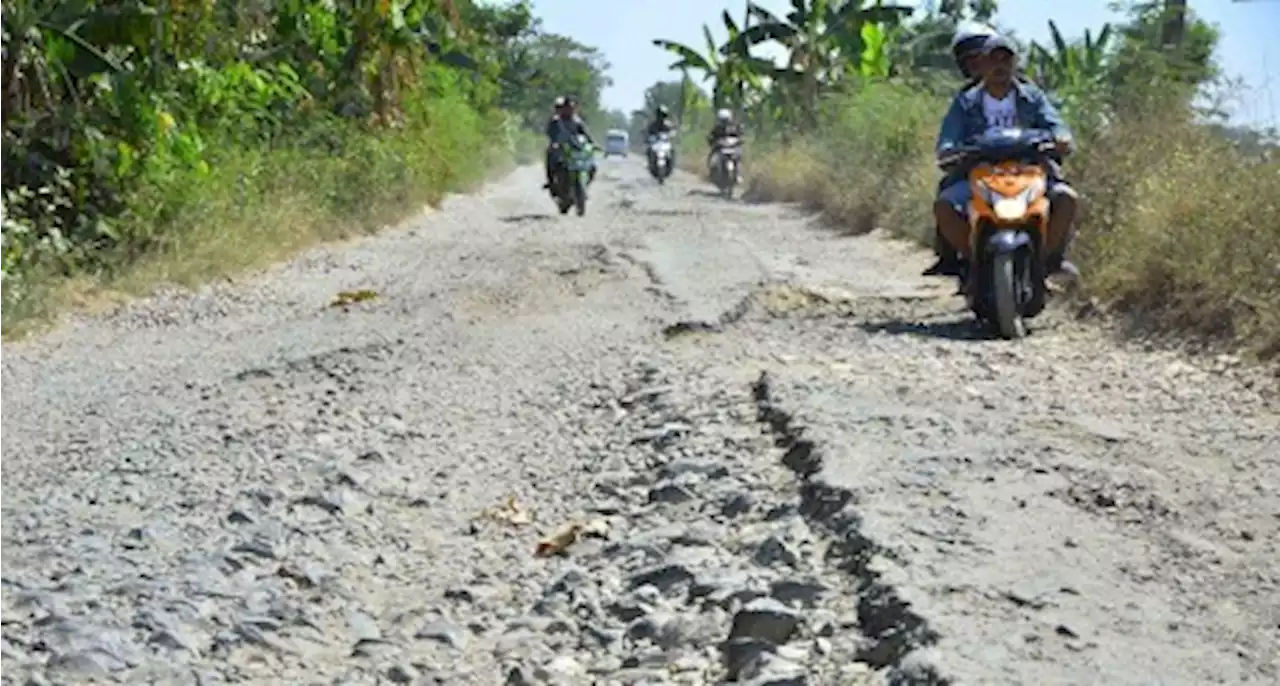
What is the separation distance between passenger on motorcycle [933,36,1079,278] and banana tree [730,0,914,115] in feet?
59.1

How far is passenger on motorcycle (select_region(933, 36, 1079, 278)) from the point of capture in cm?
743

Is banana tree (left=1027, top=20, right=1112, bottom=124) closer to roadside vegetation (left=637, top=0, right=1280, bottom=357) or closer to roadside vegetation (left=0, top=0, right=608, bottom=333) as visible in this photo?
roadside vegetation (left=637, top=0, right=1280, bottom=357)

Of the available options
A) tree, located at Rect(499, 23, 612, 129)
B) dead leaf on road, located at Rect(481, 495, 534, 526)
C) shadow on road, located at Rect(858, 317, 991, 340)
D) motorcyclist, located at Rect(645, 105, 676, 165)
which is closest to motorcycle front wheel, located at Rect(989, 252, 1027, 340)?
shadow on road, located at Rect(858, 317, 991, 340)

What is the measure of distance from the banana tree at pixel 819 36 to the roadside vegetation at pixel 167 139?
10.2 meters

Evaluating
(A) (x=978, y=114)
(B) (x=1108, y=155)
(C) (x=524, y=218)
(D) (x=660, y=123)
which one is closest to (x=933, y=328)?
(A) (x=978, y=114)

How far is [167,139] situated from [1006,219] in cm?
548

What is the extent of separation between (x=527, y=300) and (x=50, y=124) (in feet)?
10.2

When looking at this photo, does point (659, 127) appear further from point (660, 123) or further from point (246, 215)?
point (246, 215)

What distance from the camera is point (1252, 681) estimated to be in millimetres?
2709

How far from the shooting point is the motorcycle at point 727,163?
90.1 feet

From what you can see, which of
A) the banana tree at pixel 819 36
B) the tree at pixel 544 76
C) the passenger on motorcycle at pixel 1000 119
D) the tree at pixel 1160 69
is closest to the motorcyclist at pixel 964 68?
the passenger on motorcycle at pixel 1000 119

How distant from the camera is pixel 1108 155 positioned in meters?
9.75

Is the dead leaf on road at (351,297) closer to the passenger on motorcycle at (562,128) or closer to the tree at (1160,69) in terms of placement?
the tree at (1160,69)

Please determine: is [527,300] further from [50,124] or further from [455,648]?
[455,648]
